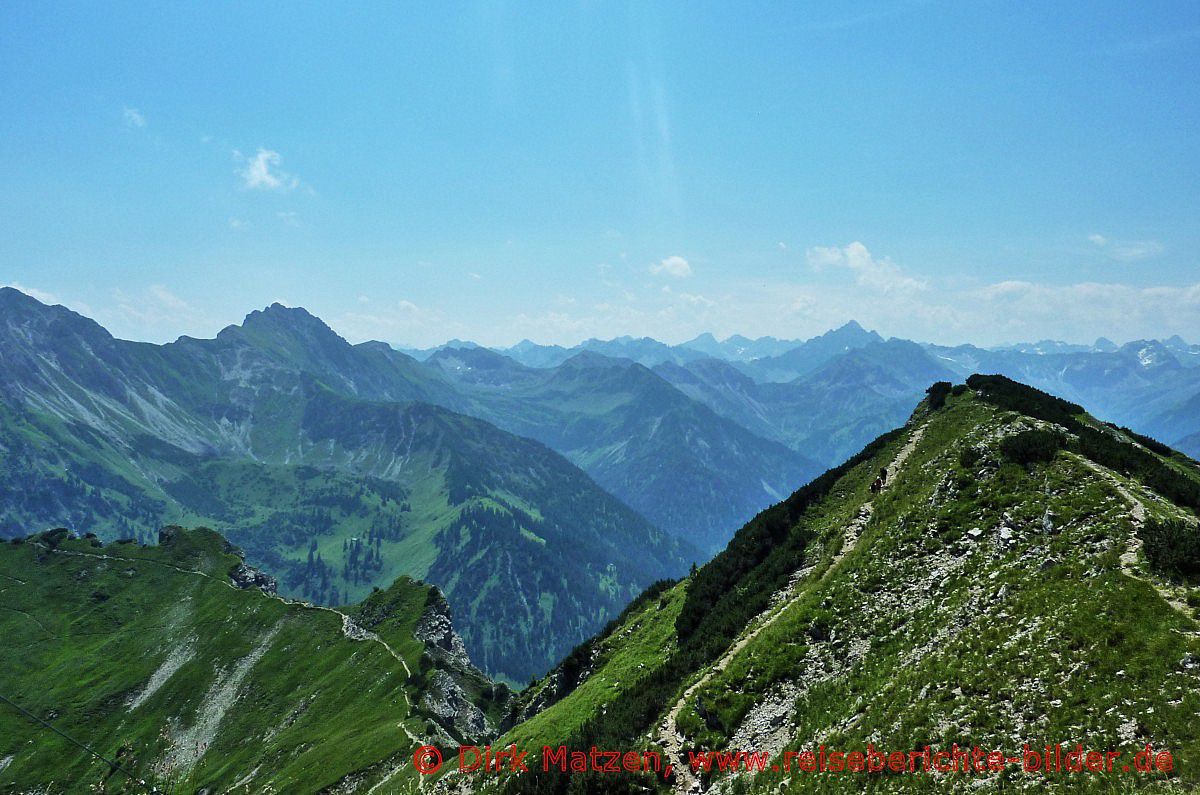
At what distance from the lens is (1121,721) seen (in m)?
19.3

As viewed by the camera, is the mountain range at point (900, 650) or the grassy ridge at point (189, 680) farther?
the grassy ridge at point (189, 680)

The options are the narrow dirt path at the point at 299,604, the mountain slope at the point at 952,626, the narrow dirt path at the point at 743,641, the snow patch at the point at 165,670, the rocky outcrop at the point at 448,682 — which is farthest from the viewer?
the snow patch at the point at 165,670

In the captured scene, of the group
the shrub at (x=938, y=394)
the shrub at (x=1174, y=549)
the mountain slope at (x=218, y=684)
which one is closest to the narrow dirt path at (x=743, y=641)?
the shrub at (x=938, y=394)

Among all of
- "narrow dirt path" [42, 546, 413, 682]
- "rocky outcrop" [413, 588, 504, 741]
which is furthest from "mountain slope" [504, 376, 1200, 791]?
"narrow dirt path" [42, 546, 413, 682]

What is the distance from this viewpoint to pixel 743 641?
40.8 meters

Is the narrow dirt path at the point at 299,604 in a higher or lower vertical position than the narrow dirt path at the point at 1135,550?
lower

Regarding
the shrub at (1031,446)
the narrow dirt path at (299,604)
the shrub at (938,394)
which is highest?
the shrub at (938,394)

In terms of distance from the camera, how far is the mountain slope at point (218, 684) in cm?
8594

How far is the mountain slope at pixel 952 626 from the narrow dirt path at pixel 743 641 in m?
0.18

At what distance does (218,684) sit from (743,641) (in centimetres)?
12845

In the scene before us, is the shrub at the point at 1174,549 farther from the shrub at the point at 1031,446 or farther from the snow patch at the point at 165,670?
the snow patch at the point at 165,670

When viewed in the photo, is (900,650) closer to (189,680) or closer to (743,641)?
(743,641)

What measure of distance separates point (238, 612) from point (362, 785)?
318 ft

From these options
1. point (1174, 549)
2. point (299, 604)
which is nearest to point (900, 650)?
point (1174, 549)
